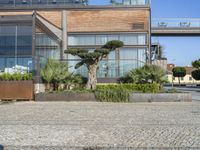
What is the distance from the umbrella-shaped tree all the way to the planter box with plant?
3456 millimetres

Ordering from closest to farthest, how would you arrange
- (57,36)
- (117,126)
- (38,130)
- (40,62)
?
1. (38,130)
2. (117,126)
3. (40,62)
4. (57,36)

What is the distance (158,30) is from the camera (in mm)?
49156

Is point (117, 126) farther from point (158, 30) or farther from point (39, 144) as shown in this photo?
point (158, 30)

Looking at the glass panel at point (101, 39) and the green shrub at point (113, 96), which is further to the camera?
the glass panel at point (101, 39)

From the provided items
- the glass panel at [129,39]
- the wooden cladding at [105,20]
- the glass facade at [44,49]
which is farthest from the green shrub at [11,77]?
the glass panel at [129,39]

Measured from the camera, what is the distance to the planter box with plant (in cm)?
2170

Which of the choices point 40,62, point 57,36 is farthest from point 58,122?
point 57,36

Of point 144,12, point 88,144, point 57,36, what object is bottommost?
point 88,144

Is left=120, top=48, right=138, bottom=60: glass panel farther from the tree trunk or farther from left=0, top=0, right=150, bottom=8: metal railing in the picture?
the tree trunk

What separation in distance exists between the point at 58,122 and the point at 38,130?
174cm

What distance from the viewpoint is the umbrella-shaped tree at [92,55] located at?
2330cm

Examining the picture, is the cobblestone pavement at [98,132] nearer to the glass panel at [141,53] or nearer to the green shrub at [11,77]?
the green shrub at [11,77]

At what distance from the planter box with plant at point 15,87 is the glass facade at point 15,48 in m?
1.35

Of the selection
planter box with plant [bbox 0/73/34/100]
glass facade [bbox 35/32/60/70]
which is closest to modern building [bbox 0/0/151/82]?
glass facade [bbox 35/32/60/70]
